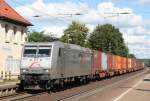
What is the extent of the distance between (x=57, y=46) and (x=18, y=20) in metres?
18.1

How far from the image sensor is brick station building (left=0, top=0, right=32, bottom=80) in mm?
40469

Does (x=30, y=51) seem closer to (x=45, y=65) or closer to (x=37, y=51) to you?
(x=37, y=51)

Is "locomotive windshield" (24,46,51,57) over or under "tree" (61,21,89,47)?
under

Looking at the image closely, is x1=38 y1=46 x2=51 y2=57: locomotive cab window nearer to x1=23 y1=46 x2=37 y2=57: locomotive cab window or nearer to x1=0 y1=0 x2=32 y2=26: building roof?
x1=23 y1=46 x2=37 y2=57: locomotive cab window

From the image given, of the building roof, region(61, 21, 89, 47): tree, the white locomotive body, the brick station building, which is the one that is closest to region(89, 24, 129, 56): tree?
region(61, 21, 89, 47): tree

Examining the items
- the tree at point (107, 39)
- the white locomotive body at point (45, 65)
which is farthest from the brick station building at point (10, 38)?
the tree at point (107, 39)

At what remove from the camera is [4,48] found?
40938 millimetres

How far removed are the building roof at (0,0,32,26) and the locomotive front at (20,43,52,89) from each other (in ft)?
48.7

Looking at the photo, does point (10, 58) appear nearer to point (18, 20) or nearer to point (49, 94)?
point (18, 20)

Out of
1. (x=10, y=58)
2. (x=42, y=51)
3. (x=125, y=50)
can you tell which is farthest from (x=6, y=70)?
(x=125, y=50)

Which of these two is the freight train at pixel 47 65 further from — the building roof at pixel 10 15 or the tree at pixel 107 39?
the tree at pixel 107 39

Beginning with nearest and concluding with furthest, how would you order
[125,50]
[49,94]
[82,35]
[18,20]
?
[49,94] → [18,20] → [82,35] → [125,50]

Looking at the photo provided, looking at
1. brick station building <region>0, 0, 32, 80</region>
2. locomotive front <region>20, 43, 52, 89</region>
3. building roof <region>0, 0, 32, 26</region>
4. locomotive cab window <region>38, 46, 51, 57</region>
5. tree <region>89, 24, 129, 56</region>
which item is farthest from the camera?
tree <region>89, 24, 129, 56</region>

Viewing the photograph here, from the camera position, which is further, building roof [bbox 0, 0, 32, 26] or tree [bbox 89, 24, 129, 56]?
tree [bbox 89, 24, 129, 56]
